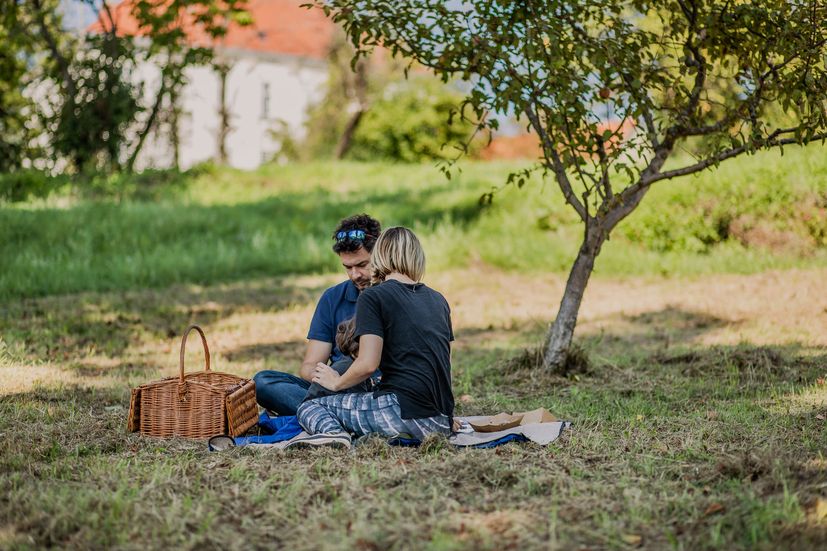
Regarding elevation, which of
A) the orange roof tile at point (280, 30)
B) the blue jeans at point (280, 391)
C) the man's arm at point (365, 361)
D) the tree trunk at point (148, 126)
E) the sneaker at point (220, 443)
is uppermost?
the orange roof tile at point (280, 30)

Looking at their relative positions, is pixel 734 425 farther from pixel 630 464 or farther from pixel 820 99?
pixel 820 99

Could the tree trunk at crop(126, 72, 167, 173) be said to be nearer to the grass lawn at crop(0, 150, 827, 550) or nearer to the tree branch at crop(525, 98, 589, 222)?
the grass lawn at crop(0, 150, 827, 550)

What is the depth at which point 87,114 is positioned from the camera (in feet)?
63.9

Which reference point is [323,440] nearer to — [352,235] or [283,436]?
[283,436]

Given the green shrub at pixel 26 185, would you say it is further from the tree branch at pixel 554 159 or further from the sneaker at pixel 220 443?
the sneaker at pixel 220 443

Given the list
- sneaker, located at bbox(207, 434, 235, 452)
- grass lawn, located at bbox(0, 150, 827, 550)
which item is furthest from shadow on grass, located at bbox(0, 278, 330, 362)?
sneaker, located at bbox(207, 434, 235, 452)

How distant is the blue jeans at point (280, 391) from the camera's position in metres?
5.93

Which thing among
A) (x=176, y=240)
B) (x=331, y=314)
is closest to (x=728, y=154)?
(x=331, y=314)

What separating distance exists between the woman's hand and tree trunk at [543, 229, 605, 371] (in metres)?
2.54

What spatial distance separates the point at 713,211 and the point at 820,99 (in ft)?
24.8

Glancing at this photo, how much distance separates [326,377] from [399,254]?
2.57 ft

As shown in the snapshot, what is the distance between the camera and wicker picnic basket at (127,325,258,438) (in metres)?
5.31

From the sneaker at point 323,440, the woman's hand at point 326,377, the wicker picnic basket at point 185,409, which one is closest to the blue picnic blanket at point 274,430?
the wicker picnic basket at point 185,409

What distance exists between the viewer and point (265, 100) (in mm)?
40844
